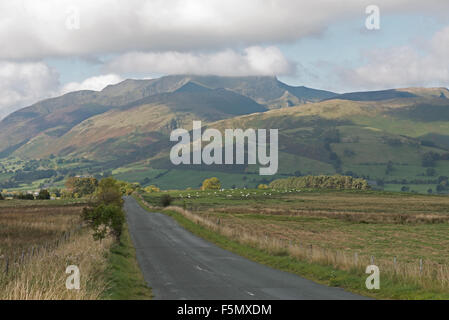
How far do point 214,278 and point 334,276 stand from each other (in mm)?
6192

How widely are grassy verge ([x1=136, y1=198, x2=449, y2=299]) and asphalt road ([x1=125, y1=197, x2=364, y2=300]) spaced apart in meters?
0.92

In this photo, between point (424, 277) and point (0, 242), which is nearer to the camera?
point (424, 277)

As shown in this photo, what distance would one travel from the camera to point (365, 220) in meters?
90.7

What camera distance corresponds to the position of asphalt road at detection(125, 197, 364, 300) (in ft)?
71.3

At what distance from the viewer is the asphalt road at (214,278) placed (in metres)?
21.7

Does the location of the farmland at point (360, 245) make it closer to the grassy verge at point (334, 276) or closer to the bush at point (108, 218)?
the grassy verge at point (334, 276)

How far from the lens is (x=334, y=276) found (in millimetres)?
26859

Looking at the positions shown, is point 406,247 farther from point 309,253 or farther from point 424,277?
point 424,277

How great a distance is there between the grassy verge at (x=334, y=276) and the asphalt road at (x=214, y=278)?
92cm

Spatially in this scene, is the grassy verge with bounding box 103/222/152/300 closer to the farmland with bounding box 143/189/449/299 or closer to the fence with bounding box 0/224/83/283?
the fence with bounding box 0/224/83/283

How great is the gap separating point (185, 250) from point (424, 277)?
74.2 feet

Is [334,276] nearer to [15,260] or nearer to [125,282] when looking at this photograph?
[125,282]
